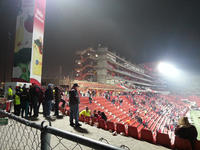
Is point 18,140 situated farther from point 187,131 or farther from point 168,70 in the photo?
point 168,70

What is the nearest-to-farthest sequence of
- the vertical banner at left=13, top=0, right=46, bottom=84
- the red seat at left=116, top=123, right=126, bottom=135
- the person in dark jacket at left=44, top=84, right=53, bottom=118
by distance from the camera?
the red seat at left=116, top=123, right=126, bottom=135 < the person in dark jacket at left=44, top=84, right=53, bottom=118 < the vertical banner at left=13, top=0, right=46, bottom=84

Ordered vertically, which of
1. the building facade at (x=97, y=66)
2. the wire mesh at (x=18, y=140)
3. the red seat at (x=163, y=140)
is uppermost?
the building facade at (x=97, y=66)

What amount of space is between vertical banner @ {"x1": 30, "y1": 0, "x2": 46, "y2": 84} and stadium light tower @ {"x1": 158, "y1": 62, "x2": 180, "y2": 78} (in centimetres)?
8597

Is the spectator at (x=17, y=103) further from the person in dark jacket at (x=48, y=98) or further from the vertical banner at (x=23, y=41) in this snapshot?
the vertical banner at (x=23, y=41)

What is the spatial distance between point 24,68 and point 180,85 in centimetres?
10284

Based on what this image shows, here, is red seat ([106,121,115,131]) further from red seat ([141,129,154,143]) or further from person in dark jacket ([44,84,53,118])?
person in dark jacket ([44,84,53,118])

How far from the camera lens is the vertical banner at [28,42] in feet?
65.4

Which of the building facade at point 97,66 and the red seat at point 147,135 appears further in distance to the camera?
the building facade at point 97,66

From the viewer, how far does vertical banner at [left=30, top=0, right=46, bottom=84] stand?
2028 centimetres

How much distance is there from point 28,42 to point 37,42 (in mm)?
1437

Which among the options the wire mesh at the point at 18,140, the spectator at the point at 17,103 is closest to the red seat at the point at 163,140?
the wire mesh at the point at 18,140

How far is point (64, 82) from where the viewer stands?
88.3 ft

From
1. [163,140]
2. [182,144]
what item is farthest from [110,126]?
[182,144]

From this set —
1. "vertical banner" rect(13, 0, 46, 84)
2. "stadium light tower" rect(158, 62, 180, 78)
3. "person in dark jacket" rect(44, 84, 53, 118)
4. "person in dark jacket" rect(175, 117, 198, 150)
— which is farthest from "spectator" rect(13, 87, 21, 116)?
"stadium light tower" rect(158, 62, 180, 78)
